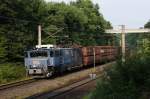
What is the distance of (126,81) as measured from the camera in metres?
13.5

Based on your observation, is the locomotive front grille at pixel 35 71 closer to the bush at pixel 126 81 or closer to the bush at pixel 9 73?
the bush at pixel 9 73

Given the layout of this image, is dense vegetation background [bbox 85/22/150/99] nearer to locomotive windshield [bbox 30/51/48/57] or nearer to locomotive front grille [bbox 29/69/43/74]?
locomotive front grille [bbox 29/69/43/74]

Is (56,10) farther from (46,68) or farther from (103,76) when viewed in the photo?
(103,76)

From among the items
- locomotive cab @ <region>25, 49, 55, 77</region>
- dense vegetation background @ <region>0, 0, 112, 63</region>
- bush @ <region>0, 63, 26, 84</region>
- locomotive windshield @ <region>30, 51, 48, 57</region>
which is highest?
dense vegetation background @ <region>0, 0, 112, 63</region>

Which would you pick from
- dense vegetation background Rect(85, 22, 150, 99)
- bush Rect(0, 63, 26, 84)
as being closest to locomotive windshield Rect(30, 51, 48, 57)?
bush Rect(0, 63, 26, 84)

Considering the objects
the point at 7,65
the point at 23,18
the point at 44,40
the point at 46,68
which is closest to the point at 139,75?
the point at 46,68

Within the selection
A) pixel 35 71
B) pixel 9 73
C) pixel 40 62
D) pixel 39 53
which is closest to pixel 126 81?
pixel 35 71

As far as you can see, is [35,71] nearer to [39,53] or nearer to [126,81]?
[39,53]

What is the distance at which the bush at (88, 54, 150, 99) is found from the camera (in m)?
13.1

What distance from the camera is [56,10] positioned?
7106 cm

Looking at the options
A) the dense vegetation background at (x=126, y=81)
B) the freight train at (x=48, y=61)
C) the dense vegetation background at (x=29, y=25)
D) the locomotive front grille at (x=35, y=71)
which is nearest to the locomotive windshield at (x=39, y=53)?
the freight train at (x=48, y=61)

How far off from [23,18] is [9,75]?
49.2 feet

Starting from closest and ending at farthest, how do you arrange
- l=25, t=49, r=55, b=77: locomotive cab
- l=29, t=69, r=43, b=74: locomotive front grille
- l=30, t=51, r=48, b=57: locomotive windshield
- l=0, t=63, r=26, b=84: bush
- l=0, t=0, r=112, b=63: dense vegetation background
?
l=0, t=63, r=26, b=84: bush < l=29, t=69, r=43, b=74: locomotive front grille < l=25, t=49, r=55, b=77: locomotive cab < l=30, t=51, r=48, b=57: locomotive windshield < l=0, t=0, r=112, b=63: dense vegetation background

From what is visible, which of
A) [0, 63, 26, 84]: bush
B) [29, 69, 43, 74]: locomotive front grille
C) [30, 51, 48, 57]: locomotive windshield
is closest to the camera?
[0, 63, 26, 84]: bush
